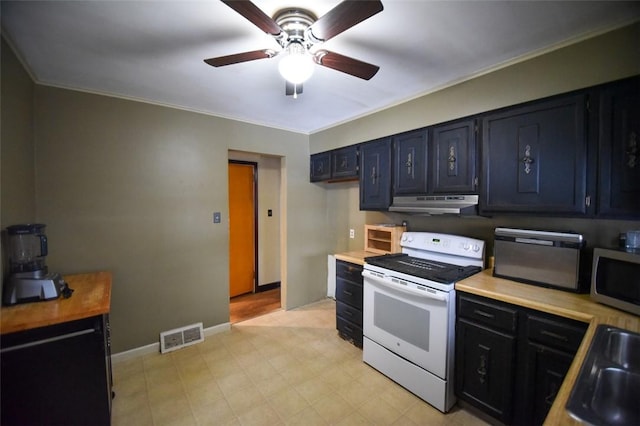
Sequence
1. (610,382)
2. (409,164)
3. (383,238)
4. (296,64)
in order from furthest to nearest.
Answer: (383,238) → (409,164) → (296,64) → (610,382)

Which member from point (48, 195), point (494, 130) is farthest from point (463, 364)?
point (48, 195)

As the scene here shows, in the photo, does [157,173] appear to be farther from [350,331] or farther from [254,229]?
[350,331]

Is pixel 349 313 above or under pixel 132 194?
under

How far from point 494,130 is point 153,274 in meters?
3.18

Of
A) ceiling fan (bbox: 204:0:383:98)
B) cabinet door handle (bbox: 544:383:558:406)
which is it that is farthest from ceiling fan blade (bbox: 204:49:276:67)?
cabinet door handle (bbox: 544:383:558:406)

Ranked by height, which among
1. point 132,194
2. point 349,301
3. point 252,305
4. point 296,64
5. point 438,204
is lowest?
point 252,305

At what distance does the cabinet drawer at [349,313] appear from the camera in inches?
104

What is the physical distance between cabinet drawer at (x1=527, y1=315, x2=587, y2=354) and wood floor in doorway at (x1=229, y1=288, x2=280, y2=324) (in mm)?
2885

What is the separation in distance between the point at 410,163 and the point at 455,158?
400mm

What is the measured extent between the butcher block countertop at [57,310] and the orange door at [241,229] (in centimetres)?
238

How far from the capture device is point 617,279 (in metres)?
1.41

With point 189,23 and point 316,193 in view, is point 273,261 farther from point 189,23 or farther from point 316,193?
point 189,23

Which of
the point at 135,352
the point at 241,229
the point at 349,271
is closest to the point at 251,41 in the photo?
the point at 349,271

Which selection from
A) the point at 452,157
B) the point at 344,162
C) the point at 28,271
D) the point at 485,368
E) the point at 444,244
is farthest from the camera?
the point at 344,162
